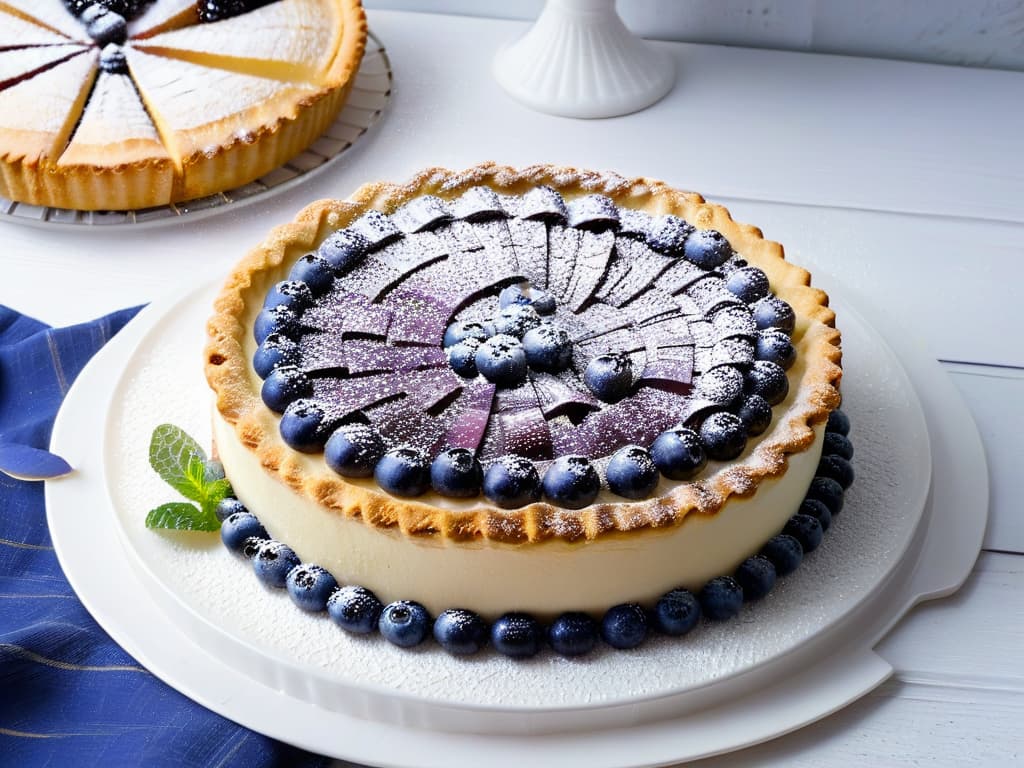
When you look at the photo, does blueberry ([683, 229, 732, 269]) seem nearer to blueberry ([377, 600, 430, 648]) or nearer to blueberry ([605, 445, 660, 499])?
blueberry ([605, 445, 660, 499])

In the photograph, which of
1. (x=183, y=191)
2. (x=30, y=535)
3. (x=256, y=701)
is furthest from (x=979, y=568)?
(x=183, y=191)

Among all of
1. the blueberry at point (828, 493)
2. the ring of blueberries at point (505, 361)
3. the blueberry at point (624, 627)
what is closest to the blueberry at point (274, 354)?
the ring of blueberries at point (505, 361)

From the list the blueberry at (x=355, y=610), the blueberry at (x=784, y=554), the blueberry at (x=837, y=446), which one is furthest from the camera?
the blueberry at (x=837, y=446)

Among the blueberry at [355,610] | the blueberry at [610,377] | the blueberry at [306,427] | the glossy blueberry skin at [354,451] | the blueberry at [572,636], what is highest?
the blueberry at [610,377]

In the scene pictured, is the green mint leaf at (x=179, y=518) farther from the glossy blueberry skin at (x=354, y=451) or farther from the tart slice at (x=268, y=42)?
the tart slice at (x=268, y=42)

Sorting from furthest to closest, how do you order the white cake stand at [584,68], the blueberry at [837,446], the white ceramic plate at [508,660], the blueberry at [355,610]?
the white cake stand at [584,68]
the blueberry at [837,446]
the blueberry at [355,610]
the white ceramic plate at [508,660]

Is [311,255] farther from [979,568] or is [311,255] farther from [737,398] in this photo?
[979,568]

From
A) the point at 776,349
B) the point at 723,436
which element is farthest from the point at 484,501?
the point at 776,349
